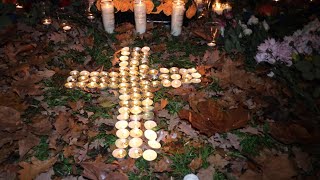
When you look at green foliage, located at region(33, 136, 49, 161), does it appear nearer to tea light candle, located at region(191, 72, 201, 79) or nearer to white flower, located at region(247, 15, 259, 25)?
tea light candle, located at region(191, 72, 201, 79)

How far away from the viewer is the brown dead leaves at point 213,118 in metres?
2.46

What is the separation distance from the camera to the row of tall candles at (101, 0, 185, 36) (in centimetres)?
380

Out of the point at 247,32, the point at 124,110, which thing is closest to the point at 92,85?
the point at 124,110

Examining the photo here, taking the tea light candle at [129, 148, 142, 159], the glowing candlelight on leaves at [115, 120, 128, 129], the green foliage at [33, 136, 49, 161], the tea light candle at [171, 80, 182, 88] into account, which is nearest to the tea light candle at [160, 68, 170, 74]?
→ the tea light candle at [171, 80, 182, 88]

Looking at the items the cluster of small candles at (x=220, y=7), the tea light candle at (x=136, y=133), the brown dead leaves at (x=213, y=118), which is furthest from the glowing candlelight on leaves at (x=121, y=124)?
the cluster of small candles at (x=220, y=7)

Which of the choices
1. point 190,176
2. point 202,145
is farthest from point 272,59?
point 190,176

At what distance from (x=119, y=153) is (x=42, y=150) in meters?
0.67

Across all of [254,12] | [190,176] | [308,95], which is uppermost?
[254,12]

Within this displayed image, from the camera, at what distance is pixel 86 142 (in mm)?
2420

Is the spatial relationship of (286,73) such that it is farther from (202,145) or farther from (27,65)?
(27,65)

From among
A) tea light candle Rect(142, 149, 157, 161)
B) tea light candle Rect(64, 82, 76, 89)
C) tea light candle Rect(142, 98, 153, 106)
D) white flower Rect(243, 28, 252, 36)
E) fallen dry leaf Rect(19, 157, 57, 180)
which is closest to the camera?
fallen dry leaf Rect(19, 157, 57, 180)

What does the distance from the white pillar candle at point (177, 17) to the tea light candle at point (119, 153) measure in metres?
2.24

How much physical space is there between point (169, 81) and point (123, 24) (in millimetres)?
1583

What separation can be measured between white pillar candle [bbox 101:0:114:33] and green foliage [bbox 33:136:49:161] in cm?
211
